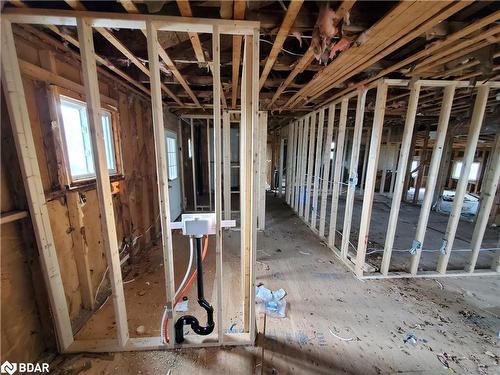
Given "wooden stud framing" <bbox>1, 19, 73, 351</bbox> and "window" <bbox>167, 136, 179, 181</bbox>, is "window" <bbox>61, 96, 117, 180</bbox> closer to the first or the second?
"wooden stud framing" <bbox>1, 19, 73, 351</bbox>

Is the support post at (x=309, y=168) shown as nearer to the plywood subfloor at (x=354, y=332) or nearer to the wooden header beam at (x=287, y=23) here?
the plywood subfloor at (x=354, y=332)

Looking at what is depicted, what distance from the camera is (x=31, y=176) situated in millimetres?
1260

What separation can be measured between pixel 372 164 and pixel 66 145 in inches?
117

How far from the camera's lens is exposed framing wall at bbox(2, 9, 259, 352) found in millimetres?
1162

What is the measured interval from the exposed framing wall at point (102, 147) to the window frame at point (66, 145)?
36 cm

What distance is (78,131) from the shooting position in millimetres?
1881

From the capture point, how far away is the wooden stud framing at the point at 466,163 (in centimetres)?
218

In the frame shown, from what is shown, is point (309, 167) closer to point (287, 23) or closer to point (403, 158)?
point (403, 158)

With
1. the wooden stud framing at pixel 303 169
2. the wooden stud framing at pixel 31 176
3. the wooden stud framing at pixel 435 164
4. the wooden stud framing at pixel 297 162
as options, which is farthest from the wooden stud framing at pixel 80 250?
the wooden stud framing at pixel 297 162

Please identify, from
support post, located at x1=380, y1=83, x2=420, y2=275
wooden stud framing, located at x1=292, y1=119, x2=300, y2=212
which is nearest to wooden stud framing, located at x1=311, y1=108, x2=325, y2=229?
wooden stud framing, located at x1=292, y1=119, x2=300, y2=212

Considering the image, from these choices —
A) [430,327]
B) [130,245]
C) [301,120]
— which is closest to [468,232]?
[430,327]

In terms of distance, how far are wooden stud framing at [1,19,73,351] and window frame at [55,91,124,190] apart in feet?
1.12

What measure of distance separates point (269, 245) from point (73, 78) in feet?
10.4

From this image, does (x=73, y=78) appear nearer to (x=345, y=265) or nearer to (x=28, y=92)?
(x=28, y=92)
